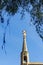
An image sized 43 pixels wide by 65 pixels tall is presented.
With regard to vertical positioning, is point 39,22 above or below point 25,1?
below

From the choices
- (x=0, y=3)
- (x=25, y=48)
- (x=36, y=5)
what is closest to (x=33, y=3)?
(x=36, y=5)

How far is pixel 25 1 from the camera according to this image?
5.78 metres

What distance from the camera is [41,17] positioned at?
19.0 ft

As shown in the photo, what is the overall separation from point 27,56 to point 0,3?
87.7 ft

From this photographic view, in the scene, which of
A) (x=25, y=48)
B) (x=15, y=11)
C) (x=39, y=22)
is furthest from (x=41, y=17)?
(x=25, y=48)

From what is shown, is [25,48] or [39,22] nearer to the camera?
[39,22]

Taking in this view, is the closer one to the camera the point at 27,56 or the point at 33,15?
the point at 33,15

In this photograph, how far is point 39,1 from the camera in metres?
5.79

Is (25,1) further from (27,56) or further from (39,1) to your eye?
(27,56)

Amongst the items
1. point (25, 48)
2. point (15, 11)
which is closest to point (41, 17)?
point (15, 11)

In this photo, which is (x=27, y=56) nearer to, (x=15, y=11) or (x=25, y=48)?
(x=25, y=48)

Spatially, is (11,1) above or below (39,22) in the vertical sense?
above

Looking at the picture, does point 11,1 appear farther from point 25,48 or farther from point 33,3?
point 25,48

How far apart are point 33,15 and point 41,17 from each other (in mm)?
154
